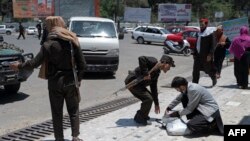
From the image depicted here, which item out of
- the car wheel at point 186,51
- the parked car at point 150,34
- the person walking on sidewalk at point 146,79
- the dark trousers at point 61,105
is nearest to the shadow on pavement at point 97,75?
the person walking on sidewalk at point 146,79

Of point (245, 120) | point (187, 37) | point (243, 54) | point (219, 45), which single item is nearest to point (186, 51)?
point (187, 37)

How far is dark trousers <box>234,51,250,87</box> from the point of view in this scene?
40.8 feet

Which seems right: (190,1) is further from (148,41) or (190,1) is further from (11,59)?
(11,59)

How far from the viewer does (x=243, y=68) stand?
12.6m

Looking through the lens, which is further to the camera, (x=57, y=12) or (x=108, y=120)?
(x=57, y=12)

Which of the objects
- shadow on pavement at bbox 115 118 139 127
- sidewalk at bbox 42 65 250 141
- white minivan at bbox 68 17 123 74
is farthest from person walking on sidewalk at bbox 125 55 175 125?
white minivan at bbox 68 17 123 74

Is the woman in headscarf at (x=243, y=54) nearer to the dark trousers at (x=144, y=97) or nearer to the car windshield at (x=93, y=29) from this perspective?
the car windshield at (x=93, y=29)

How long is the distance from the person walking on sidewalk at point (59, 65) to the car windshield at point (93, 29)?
8.63 metres

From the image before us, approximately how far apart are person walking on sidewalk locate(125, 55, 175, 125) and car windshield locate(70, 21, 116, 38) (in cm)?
735

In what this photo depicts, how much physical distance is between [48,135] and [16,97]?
3.81m

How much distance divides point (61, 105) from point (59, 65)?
593 millimetres

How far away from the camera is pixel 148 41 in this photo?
36.7 meters

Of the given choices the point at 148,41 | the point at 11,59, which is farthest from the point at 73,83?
the point at 148,41

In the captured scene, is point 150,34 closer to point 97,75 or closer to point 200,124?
point 97,75
